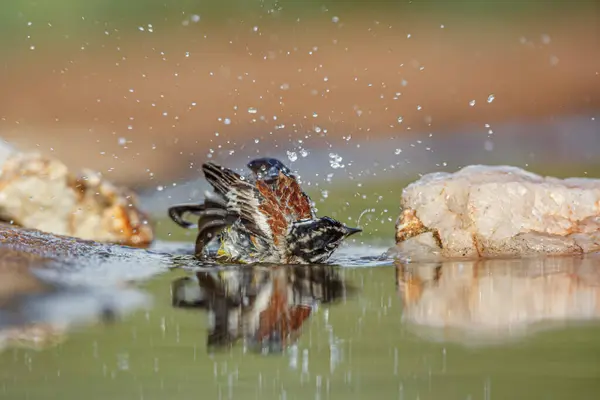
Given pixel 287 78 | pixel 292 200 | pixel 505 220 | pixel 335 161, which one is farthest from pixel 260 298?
pixel 287 78

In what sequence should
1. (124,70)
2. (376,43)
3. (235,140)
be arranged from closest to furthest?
(235,140), (124,70), (376,43)

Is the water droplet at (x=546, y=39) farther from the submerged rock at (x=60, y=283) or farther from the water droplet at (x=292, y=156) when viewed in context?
the submerged rock at (x=60, y=283)

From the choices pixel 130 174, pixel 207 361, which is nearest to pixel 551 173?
pixel 130 174

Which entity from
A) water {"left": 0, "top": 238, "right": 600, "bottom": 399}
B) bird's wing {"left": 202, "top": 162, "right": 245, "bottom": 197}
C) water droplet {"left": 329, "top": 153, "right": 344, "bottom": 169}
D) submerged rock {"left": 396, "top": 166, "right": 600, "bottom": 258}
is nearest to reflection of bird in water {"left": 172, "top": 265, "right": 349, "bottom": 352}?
water {"left": 0, "top": 238, "right": 600, "bottom": 399}

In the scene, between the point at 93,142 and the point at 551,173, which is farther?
the point at 93,142

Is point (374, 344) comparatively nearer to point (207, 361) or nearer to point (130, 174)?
point (207, 361)

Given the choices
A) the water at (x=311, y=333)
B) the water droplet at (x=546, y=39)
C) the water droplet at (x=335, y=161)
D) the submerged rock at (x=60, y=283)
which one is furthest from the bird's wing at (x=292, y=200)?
the water droplet at (x=546, y=39)

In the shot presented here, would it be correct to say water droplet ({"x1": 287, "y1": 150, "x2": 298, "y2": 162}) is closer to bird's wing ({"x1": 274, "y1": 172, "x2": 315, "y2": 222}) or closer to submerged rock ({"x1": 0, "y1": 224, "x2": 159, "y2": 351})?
submerged rock ({"x1": 0, "y1": 224, "x2": 159, "y2": 351})

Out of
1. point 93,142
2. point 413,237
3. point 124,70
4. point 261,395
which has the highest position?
point 124,70
